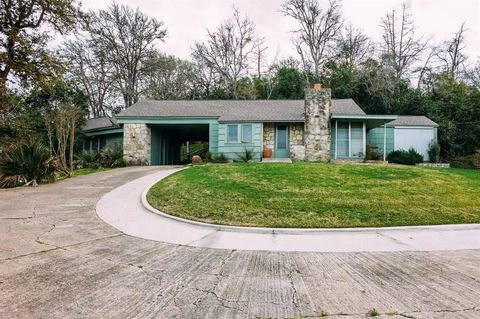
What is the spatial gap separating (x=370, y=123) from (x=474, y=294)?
15563mm

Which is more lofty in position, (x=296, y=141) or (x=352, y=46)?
(x=352, y=46)

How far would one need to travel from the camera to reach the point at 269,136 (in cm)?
1716

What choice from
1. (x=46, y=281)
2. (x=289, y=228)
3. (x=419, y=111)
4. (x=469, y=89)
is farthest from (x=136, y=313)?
(x=469, y=89)

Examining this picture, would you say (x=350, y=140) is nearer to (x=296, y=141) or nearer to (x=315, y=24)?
(x=296, y=141)

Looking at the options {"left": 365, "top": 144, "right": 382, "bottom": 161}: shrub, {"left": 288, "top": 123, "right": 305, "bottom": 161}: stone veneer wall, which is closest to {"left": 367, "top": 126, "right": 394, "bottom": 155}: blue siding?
{"left": 365, "top": 144, "right": 382, "bottom": 161}: shrub

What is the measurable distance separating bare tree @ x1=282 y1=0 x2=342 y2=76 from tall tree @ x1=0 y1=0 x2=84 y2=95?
21938mm

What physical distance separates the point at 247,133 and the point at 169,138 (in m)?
9.53

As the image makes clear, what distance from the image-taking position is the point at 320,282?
3.19 meters

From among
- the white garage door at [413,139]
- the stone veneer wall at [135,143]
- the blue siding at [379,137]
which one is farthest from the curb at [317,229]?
the white garage door at [413,139]

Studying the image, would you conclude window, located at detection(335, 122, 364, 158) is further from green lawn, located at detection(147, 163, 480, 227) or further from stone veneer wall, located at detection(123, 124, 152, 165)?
stone veneer wall, located at detection(123, 124, 152, 165)

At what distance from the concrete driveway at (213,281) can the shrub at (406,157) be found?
1400cm

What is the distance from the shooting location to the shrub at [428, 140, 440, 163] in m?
17.8

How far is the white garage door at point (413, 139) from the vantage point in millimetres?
18328

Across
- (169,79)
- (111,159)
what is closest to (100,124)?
(111,159)
